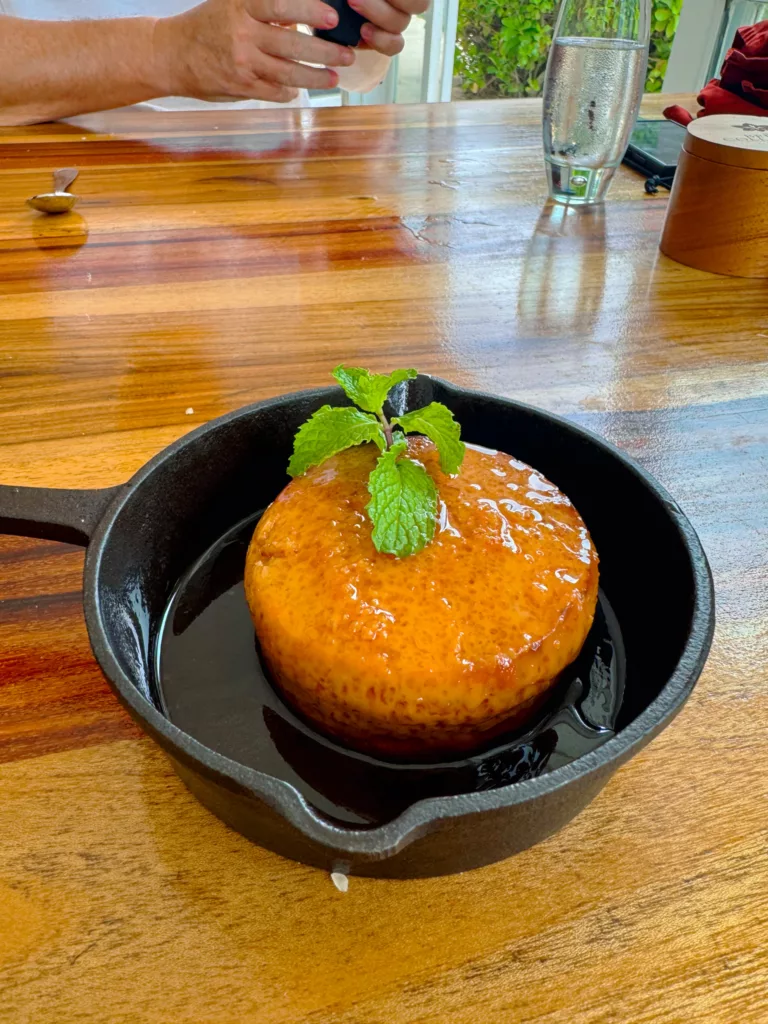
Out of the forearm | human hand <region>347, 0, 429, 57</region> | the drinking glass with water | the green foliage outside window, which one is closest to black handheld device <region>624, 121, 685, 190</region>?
the drinking glass with water

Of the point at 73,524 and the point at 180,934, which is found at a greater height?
the point at 73,524

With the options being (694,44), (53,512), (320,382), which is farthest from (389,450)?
(694,44)

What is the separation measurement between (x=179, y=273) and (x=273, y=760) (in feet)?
3.18

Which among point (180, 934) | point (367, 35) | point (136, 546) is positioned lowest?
point (180, 934)

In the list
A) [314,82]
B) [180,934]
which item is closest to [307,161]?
[314,82]

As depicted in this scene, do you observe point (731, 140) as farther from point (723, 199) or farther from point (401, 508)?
point (401, 508)

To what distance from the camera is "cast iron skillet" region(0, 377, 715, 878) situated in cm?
40

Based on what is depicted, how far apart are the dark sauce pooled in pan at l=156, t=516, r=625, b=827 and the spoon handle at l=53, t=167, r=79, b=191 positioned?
47.0 inches

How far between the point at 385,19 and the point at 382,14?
1cm

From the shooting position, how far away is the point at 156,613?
26.0 inches

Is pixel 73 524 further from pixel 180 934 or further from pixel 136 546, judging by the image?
pixel 180 934

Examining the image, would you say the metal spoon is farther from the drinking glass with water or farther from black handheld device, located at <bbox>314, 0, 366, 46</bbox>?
the drinking glass with water

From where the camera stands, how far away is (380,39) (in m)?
1.81

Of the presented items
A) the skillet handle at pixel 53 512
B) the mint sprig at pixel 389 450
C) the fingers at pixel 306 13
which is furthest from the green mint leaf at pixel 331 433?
the fingers at pixel 306 13
